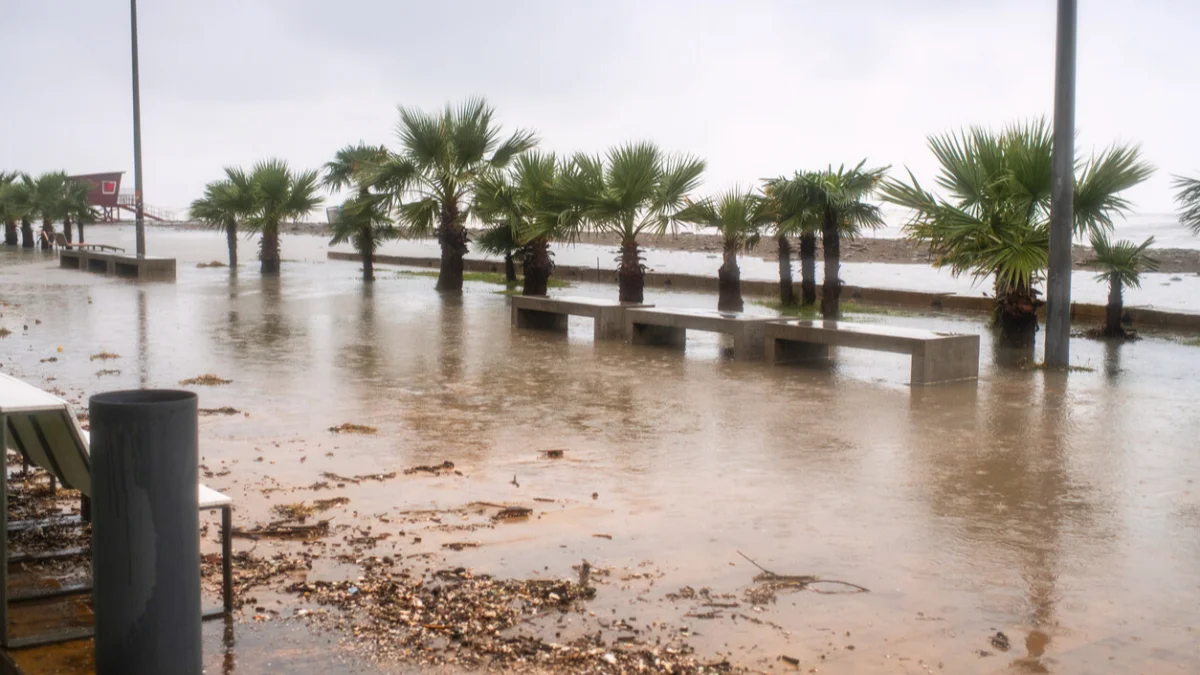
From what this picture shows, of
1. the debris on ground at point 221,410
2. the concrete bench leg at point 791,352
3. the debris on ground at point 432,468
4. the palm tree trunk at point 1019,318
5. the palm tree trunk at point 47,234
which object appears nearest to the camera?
the debris on ground at point 432,468

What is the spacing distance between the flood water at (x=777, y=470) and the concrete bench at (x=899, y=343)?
0.81 feet

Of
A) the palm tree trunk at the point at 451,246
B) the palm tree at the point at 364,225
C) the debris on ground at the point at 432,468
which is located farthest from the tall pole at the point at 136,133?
the debris on ground at the point at 432,468

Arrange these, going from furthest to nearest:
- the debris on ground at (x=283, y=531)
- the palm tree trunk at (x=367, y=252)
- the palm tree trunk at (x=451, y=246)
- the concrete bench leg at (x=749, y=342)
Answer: the palm tree trunk at (x=367, y=252), the palm tree trunk at (x=451, y=246), the concrete bench leg at (x=749, y=342), the debris on ground at (x=283, y=531)

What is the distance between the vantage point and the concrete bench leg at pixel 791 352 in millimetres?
12930

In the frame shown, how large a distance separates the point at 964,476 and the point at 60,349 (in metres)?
9.72

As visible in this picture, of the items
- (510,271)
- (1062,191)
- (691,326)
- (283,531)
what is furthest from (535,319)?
(283,531)

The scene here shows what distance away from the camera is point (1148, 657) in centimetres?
430

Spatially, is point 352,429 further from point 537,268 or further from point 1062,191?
point 537,268

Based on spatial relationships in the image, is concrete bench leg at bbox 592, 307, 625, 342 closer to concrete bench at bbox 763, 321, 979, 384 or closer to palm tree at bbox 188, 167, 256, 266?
concrete bench at bbox 763, 321, 979, 384

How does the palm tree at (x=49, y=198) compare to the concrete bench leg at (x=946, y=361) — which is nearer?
the concrete bench leg at (x=946, y=361)

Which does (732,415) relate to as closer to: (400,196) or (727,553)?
(727,553)

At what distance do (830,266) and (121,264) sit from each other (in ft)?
61.4

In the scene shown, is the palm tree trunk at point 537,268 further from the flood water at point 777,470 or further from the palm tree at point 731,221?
the flood water at point 777,470

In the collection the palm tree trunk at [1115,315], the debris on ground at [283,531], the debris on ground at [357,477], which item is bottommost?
the debris on ground at [283,531]
